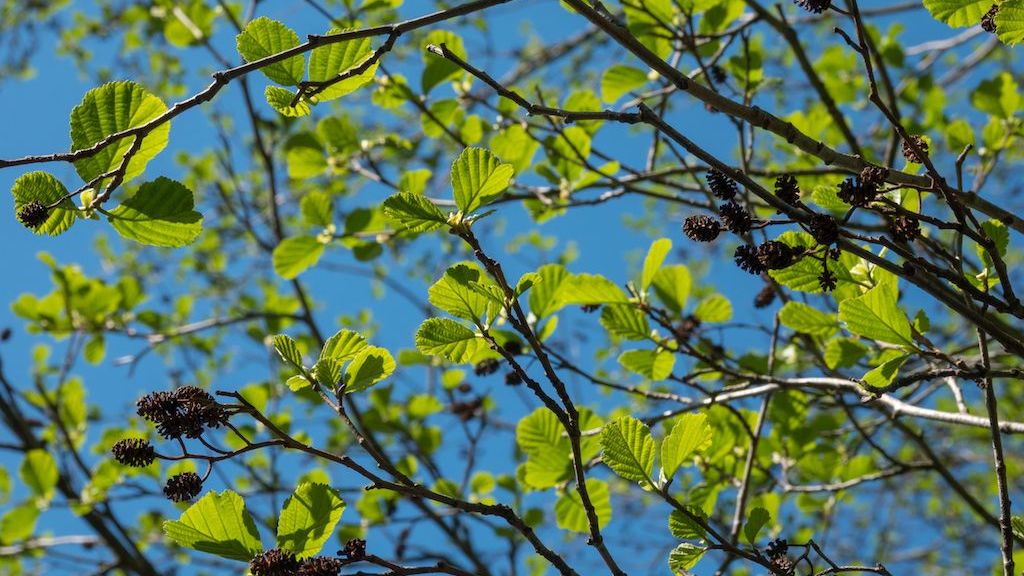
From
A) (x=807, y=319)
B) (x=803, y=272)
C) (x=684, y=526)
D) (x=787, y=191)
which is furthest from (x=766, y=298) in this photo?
(x=787, y=191)

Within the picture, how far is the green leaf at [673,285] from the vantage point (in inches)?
88.7

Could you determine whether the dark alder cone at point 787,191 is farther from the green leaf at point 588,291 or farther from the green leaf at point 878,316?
the green leaf at point 588,291

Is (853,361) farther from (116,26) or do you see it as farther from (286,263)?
(116,26)

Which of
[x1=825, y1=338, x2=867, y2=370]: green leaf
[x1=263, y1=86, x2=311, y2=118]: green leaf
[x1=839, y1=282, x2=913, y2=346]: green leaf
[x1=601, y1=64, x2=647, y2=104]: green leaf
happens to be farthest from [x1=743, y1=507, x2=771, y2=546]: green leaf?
[x1=601, y1=64, x2=647, y2=104]: green leaf

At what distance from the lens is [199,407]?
3.82ft

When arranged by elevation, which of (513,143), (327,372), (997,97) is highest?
(997,97)

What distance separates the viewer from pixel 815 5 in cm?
129

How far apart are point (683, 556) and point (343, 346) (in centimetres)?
69

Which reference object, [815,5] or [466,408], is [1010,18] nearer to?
[815,5]

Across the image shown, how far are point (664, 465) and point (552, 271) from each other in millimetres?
630

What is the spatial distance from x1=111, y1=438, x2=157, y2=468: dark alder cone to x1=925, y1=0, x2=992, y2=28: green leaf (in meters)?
1.52

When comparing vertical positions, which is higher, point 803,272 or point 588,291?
point 588,291

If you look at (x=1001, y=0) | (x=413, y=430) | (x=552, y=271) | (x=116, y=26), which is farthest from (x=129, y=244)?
(x=1001, y=0)

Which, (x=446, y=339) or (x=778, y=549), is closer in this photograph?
(x=778, y=549)
